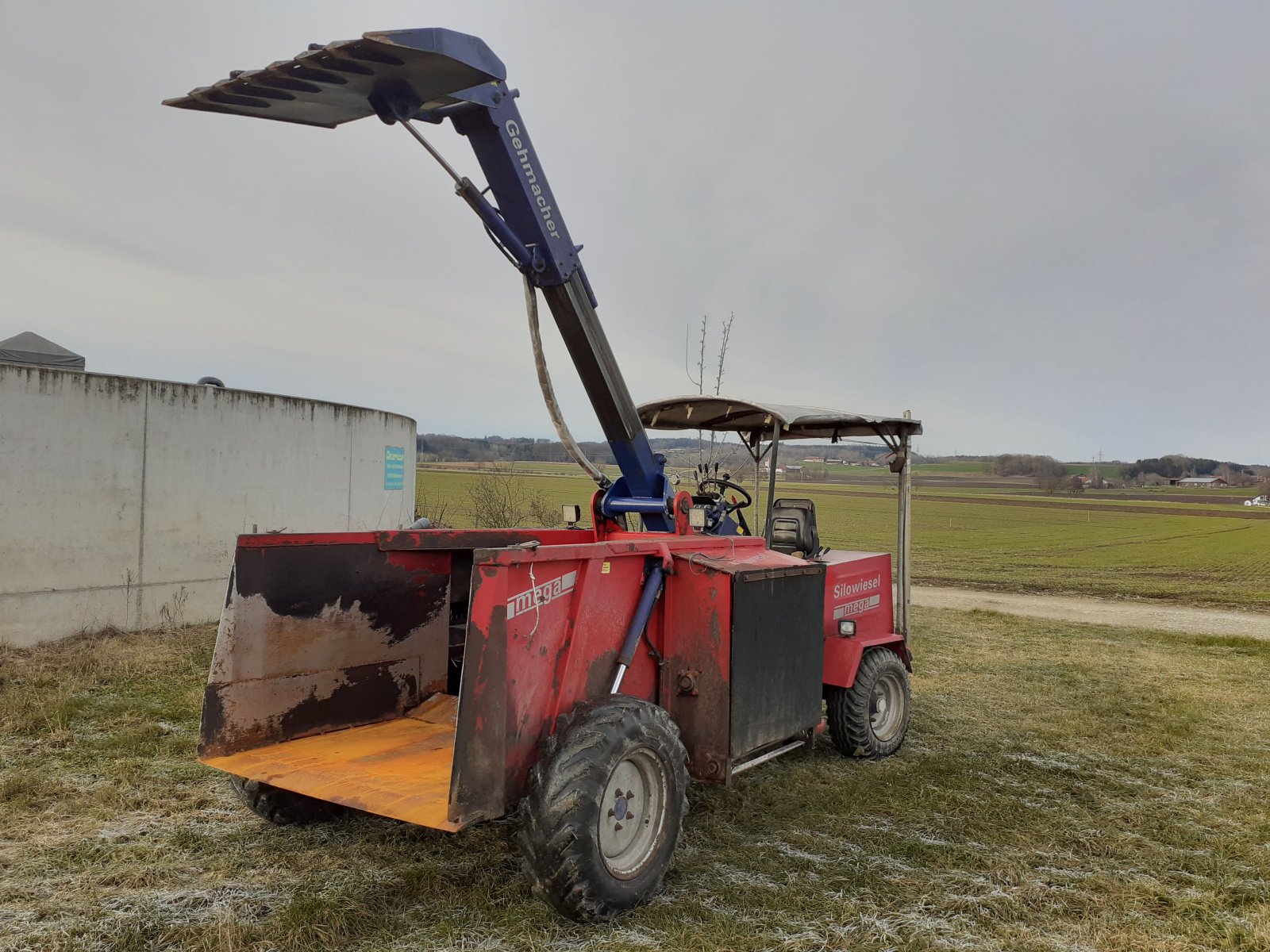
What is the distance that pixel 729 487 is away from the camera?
6168 mm

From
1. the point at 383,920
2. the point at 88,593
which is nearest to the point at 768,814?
the point at 383,920

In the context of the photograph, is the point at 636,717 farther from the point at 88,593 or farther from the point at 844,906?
the point at 88,593

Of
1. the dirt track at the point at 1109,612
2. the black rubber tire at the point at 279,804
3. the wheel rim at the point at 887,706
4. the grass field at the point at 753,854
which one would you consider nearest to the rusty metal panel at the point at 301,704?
the black rubber tire at the point at 279,804

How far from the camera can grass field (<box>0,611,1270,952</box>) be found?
12.0ft

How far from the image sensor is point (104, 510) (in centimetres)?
903

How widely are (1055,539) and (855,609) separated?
3611 cm

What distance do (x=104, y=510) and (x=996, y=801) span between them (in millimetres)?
8355

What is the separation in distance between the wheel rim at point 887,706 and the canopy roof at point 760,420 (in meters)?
1.92

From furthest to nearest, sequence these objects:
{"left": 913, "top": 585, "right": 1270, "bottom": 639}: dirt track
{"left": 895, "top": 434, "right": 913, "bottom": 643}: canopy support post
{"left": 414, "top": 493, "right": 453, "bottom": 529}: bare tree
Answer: {"left": 414, "top": 493, "right": 453, "bottom": 529}: bare tree < {"left": 913, "top": 585, "right": 1270, "bottom": 639}: dirt track < {"left": 895, "top": 434, "right": 913, "bottom": 643}: canopy support post

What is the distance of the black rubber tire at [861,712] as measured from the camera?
6.11 m

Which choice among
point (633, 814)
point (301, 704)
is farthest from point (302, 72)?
point (633, 814)

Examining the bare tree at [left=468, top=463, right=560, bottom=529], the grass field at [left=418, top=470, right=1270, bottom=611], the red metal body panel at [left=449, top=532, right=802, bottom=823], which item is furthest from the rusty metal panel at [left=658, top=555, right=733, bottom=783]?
the bare tree at [left=468, top=463, right=560, bottom=529]

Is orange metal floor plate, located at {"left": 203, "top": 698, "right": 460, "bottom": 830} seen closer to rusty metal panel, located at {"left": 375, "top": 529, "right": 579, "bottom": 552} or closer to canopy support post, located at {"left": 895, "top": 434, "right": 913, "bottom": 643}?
rusty metal panel, located at {"left": 375, "top": 529, "right": 579, "bottom": 552}

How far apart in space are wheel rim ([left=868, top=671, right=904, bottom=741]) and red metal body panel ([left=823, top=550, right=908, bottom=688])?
27 cm
